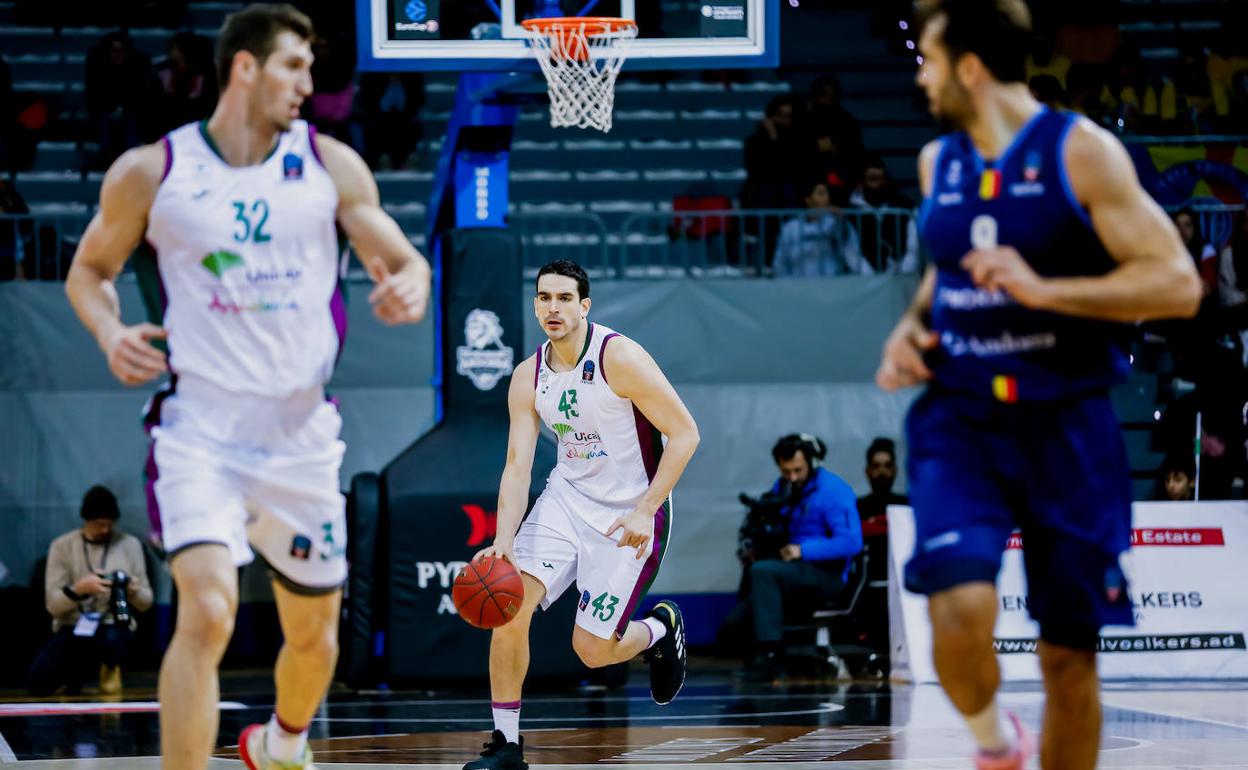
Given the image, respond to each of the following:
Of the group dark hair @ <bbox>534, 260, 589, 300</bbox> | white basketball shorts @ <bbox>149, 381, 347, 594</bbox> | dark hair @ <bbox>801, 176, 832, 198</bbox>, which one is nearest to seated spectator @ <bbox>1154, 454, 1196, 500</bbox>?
dark hair @ <bbox>801, 176, 832, 198</bbox>

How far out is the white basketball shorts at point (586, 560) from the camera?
8.31m

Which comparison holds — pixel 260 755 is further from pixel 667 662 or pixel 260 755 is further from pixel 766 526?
pixel 766 526

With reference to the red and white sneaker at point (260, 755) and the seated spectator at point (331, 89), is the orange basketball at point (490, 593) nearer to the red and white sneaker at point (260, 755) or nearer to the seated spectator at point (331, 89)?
the red and white sneaker at point (260, 755)

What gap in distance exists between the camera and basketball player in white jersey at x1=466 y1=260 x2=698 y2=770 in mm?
8273

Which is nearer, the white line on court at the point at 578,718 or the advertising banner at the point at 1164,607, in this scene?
the white line on court at the point at 578,718

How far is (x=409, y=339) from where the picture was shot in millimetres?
14414

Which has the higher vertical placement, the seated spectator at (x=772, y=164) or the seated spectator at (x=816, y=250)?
the seated spectator at (x=772, y=164)

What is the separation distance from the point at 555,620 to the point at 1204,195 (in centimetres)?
799

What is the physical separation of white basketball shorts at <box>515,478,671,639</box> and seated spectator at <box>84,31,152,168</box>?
35.1 feet

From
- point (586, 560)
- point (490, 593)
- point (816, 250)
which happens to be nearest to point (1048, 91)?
point (816, 250)

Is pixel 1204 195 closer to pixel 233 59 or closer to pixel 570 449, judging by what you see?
pixel 570 449

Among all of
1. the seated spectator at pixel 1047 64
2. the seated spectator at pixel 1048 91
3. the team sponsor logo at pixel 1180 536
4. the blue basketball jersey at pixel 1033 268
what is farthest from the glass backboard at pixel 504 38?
the seated spectator at pixel 1047 64

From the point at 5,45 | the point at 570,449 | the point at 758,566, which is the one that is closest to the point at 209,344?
the point at 570,449

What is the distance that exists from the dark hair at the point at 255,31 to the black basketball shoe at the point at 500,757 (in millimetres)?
3355
